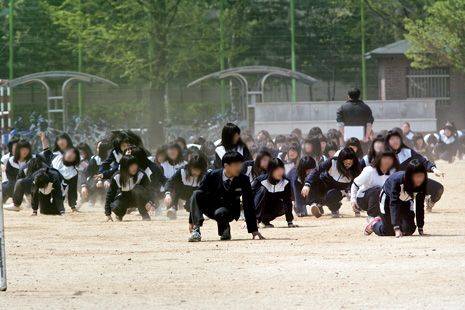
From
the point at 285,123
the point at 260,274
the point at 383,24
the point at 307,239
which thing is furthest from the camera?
the point at 383,24

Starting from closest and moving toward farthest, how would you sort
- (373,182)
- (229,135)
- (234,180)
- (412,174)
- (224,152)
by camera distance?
1. (412,174)
2. (234,180)
3. (373,182)
4. (229,135)
5. (224,152)

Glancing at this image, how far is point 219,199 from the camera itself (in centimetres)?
1791

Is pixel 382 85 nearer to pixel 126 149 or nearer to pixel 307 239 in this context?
pixel 126 149

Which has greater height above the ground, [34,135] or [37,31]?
[37,31]

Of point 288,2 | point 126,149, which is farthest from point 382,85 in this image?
point 126,149

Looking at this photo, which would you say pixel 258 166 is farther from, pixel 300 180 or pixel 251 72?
pixel 251 72

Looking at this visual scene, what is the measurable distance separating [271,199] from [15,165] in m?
9.39

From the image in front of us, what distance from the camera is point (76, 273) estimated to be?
1429 cm

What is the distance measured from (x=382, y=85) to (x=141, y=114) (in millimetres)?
9429

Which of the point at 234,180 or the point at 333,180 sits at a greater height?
the point at 234,180

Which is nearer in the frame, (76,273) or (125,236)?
(76,273)

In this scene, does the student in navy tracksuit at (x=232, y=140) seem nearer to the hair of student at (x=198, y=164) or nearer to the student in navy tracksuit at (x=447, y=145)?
the hair of student at (x=198, y=164)

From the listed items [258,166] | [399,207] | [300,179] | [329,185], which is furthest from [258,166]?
[399,207]

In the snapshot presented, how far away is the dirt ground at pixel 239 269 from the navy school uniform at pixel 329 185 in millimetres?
2032
